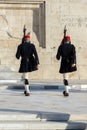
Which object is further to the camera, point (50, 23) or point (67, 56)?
point (50, 23)

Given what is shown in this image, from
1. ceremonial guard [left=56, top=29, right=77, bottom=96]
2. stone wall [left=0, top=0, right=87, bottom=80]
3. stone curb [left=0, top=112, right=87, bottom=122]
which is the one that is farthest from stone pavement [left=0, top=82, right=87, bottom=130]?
stone wall [left=0, top=0, right=87, bottom=80]

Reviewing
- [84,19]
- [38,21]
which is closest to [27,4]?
[38,21]

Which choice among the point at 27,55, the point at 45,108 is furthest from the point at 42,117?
the point at 27,55

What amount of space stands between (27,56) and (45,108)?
7.83 feet

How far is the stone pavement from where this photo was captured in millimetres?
9312

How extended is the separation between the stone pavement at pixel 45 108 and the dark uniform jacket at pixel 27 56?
73 cm

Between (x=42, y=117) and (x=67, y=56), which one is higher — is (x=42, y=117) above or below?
below

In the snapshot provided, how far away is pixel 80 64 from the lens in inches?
793

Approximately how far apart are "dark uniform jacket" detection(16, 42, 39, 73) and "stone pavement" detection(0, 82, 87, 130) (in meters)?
0.73

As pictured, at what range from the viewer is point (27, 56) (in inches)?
519

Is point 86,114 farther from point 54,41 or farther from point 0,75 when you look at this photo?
point 54,41

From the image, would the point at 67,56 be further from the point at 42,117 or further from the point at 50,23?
the point at 50,23

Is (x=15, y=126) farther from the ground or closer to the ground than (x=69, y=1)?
closer to the ground

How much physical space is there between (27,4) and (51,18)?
104 cm
